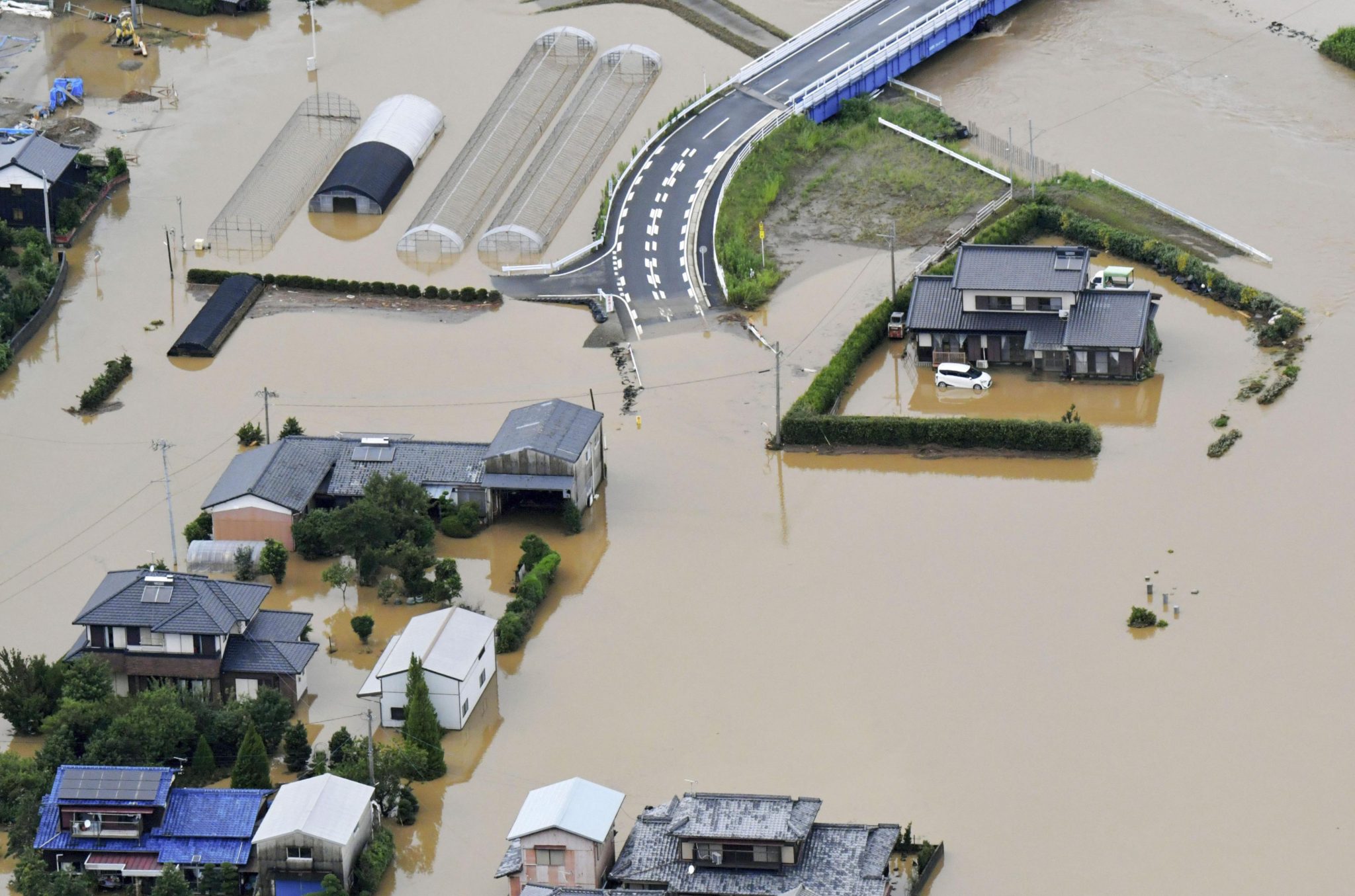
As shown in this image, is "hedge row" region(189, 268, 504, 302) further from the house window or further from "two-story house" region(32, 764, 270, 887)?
the house window

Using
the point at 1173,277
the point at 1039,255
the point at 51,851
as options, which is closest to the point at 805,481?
the point at 1039,255

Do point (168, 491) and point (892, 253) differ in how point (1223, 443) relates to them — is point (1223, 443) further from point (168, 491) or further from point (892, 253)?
point (168, 491)

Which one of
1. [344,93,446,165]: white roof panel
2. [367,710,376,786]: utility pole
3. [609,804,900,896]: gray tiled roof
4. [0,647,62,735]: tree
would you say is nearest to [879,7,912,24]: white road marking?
[344,93,446,165]: white roof panel

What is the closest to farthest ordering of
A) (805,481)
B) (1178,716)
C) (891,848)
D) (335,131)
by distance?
(891,848), (1178,716), (805,481), (335,131)

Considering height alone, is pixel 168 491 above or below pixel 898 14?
below

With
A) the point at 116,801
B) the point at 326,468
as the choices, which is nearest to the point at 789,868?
the point at 116,801

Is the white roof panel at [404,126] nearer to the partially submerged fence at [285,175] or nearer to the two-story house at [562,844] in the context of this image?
the partially submerged fence at [285,175]

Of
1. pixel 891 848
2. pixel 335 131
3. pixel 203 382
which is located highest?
pixel 335 131

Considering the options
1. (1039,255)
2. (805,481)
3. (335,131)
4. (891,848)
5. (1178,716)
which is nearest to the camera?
(891,848)

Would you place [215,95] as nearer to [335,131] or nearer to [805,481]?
[335,131]
